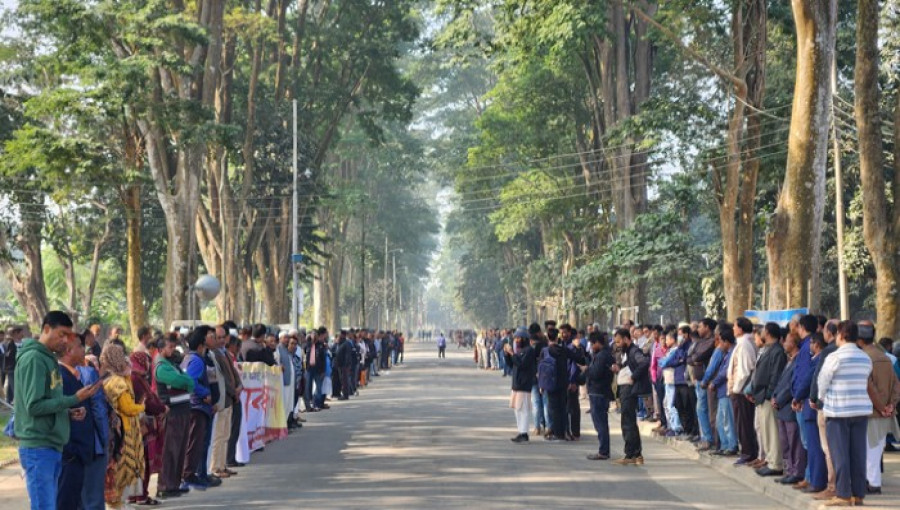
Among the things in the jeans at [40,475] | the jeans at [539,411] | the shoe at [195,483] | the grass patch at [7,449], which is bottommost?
the shoe at [195,483]

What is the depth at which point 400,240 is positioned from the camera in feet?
299

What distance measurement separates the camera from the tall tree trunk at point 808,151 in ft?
69.4

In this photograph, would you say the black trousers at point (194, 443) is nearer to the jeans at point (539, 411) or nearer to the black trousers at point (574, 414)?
the black trousers at point (574, 414)

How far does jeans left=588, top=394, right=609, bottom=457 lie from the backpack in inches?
99.3

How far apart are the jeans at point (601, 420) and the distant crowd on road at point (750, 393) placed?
14mm

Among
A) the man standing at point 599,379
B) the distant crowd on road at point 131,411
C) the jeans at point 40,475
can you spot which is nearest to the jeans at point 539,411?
the man standing at point 599,379

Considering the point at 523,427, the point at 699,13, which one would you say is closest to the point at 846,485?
the point at 523,427

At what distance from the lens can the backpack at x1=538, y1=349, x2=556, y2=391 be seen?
2147 centimetres

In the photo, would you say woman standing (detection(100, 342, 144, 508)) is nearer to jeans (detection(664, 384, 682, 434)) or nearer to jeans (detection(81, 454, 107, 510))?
jeans (detection(81, 454, 107, 510))

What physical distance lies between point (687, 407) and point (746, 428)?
151 inches

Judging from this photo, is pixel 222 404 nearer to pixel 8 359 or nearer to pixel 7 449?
pixel 7 449

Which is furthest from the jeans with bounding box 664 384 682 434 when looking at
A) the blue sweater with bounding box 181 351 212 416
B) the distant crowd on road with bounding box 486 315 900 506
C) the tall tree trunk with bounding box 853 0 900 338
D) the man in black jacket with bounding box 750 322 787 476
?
the blue sweater with bounding box 181 351 212 416

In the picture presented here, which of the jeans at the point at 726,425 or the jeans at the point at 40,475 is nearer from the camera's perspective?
the jeans at the point at 40,475

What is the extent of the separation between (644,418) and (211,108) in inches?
505
